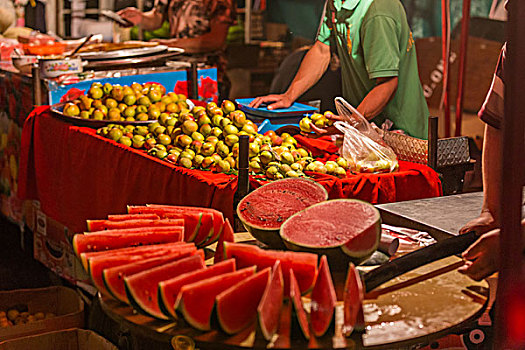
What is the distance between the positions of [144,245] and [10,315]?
1910 millimetres

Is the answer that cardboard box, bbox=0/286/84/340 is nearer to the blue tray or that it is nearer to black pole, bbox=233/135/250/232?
black pole, bbox=233/135/250/232

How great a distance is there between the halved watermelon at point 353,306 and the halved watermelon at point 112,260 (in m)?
0.38

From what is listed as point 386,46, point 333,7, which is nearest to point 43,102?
point 333,7

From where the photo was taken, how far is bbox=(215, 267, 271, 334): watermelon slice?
1351 mm

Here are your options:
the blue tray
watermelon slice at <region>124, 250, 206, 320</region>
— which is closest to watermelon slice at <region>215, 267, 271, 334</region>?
watermelon slice at <region>124, 250, 206, 320</region>

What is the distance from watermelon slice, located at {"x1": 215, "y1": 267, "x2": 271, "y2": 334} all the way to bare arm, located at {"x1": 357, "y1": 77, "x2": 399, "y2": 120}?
231 cm

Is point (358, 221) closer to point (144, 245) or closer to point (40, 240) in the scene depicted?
point (144, 245)

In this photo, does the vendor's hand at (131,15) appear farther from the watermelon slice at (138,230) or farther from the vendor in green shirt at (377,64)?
the watermelon slice at (138,230)

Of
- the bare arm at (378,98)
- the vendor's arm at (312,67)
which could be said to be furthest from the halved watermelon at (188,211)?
the vendor's arm at (312,67)

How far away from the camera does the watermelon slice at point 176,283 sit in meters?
1.39

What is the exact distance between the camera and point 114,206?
3498 millimetres

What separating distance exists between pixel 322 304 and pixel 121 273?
437 mm

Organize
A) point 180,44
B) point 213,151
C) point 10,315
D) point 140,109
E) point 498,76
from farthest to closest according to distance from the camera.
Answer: point 180,44 < point 140,109 < point 10,315 < point 213,151 < point 498,76

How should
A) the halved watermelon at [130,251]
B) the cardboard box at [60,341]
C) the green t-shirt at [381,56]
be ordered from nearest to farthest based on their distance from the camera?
the halved watermelon at [130,251], the cardboard box at [60,341], the green t-shirt at [381,56]
